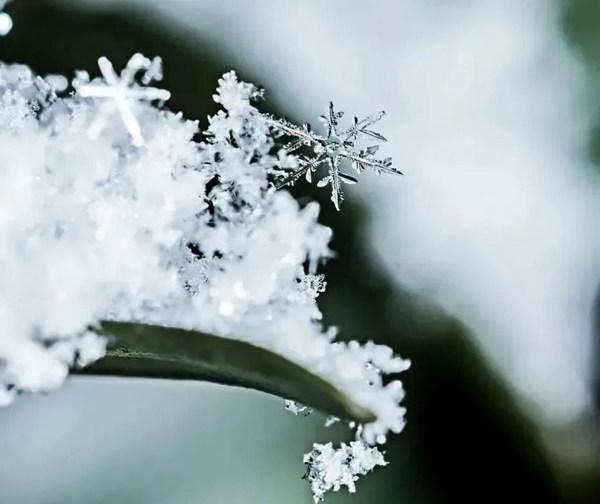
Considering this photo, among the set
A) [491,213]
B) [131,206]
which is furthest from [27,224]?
[491,213]

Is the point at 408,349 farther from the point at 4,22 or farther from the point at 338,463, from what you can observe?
the point at 4,22

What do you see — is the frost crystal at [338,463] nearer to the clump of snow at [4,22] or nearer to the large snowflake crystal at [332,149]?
the large snowflake crystal at [332,149]

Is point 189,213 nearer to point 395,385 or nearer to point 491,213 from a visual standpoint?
point 395,385

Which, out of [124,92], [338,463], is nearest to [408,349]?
[338,463]

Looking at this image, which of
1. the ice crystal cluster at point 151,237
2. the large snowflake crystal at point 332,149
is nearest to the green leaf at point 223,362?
the ice crystal cluster at point 151,237

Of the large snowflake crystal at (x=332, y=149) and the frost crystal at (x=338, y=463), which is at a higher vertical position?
the large snowflake crystal at (x=332, y=149)

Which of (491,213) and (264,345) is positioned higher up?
(491,213)

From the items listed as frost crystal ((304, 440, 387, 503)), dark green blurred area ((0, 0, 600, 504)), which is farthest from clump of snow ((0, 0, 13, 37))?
frost crystal ((304, 440, 387, 503))
